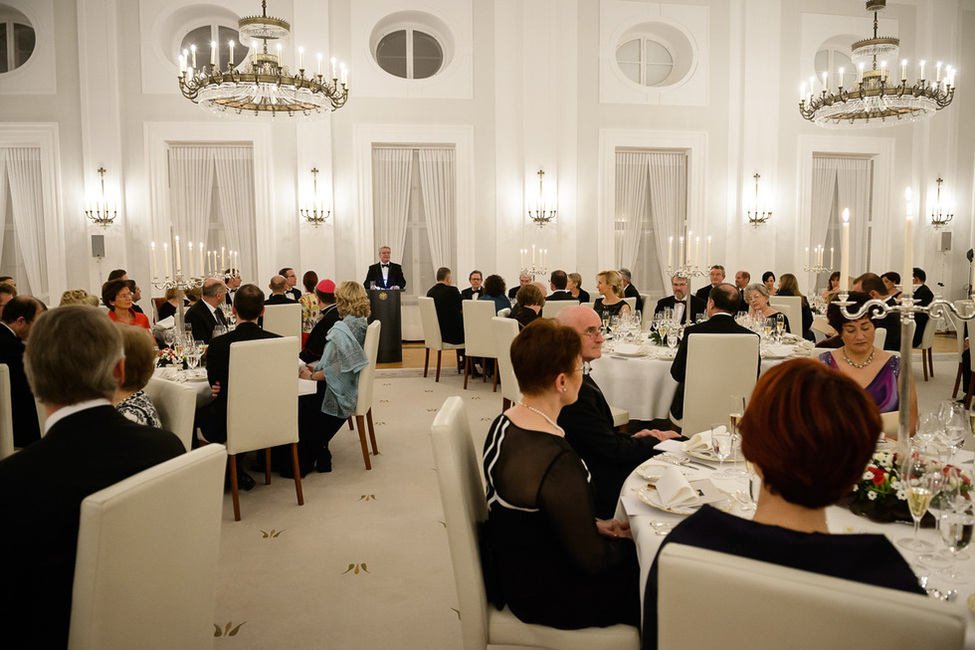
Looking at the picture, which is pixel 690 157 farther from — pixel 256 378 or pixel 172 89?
pixel 256 378

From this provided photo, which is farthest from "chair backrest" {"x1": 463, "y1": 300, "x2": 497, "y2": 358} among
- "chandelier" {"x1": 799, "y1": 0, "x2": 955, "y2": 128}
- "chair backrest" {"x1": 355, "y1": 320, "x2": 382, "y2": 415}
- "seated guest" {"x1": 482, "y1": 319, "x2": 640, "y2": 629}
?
"seated guest" {"x1": 482, "y1": 319, "x2": 640, "y2": 629}

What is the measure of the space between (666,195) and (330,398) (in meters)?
8.89

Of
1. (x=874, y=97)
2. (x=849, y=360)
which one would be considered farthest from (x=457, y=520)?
(x=874, y=97)

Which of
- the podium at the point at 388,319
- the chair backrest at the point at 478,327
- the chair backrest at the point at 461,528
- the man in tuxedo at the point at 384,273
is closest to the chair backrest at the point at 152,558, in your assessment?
the chair backrest at the point at 461,528

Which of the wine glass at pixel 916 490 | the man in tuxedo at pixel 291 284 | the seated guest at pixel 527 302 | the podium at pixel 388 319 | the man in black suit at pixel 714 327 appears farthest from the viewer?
the man in tuxedo at pixel 291 284

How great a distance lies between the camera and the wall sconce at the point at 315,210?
11.0m

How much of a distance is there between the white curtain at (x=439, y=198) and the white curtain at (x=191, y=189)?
11.7 ft

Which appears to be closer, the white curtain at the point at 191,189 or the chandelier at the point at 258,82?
the chandelier at the point at 258,82

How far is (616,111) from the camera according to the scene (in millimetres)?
11805

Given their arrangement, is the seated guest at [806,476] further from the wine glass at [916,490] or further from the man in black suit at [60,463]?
the man in black suit at [60,463]

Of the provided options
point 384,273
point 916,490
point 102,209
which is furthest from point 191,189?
point 916,490

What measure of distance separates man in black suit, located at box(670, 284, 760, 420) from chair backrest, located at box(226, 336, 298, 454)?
2.61 metres

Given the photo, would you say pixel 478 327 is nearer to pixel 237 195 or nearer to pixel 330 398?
pixel 330 398

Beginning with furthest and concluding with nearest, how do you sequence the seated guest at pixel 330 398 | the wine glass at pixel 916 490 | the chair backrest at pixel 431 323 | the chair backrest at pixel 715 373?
the chair backrest at pixel 431 323 < the seated guest at pixel 330 398 < the chair backrest at pixel 715 373 < the wine glass at pixel 916 490
